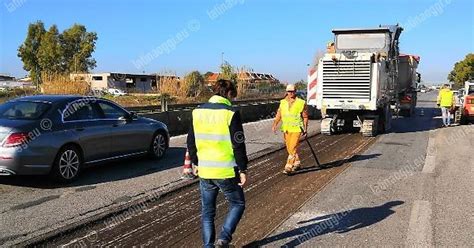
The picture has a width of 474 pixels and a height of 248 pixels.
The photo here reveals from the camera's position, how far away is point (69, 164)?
8.30 m

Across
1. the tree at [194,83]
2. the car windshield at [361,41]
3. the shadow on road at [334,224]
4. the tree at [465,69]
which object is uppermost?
the tree at [465,69]

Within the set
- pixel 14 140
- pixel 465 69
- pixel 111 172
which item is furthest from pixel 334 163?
pixel 465 69

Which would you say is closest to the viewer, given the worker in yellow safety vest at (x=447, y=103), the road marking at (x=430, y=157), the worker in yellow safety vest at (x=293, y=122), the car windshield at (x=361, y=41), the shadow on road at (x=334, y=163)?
the worker in yellow safety vest at (x=293, y=122)

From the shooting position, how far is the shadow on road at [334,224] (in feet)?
18.2

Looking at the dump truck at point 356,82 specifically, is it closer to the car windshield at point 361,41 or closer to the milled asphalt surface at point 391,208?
the car windshield at point 361,41

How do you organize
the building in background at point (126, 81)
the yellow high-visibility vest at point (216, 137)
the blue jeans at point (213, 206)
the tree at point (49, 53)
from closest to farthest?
the yellow high-visibility vest at point (216, 137) < the blue jeans at point (213, 206) < the tree at point (49, 53) < the building in background at point (126, 81)

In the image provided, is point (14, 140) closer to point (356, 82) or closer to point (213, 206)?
point (213, 206)

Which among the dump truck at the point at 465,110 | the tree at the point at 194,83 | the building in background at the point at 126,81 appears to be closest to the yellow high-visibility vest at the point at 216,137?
the dump truck at the point at 465,110

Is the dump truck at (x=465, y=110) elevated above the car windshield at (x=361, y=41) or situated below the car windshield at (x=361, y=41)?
below

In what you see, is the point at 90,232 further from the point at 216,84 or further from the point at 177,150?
the point at 177,150

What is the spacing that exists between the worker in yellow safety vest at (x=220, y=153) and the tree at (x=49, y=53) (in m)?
78.5

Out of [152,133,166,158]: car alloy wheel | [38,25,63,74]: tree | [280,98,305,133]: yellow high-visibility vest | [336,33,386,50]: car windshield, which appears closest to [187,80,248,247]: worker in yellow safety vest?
[280,98,305,133]: yellow high-visibility vest

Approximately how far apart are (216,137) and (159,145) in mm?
6327

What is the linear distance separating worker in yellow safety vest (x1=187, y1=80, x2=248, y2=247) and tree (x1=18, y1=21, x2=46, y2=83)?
80.1m
